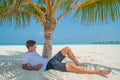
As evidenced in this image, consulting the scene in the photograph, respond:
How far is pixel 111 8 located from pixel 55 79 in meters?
3.46

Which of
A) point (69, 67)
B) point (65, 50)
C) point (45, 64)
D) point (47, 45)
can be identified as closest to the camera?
point (69, 67)

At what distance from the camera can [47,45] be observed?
7.36 meters

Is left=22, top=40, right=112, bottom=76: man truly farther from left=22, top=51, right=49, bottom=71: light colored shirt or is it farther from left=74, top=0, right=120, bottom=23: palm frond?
left=74, top=0, right=120, bottom=23: palm frond

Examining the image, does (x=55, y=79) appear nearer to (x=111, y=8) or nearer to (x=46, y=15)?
(x=46, y=15)

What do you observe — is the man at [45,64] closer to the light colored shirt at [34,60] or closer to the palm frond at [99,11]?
the light colored shirt at [34,60]

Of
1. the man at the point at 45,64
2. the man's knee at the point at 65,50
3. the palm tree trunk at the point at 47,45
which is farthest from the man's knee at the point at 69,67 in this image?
the palm tree trunk at the point at 47,45

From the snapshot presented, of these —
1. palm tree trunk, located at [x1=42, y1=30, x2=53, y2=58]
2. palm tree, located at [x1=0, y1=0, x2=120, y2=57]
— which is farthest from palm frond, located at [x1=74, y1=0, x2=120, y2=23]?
palm tree trunk, located at [x1=42, y1=30, x2=53, y2=58]

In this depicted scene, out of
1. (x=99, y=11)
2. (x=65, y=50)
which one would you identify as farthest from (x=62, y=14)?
(x=65, y=50)

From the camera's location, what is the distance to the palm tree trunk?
24.0 ft

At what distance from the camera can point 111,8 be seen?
25.4ft

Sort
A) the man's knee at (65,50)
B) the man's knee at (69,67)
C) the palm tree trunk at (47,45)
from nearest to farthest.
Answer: the man's knee at (69,67) < the man's knee at (65,50) < the palm tree trunk at (47,45)

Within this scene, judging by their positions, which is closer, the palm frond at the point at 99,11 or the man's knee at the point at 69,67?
the man's knee at the point at 69,67

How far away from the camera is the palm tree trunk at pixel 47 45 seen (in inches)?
288

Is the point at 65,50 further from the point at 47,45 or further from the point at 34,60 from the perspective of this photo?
the point at 47,45
